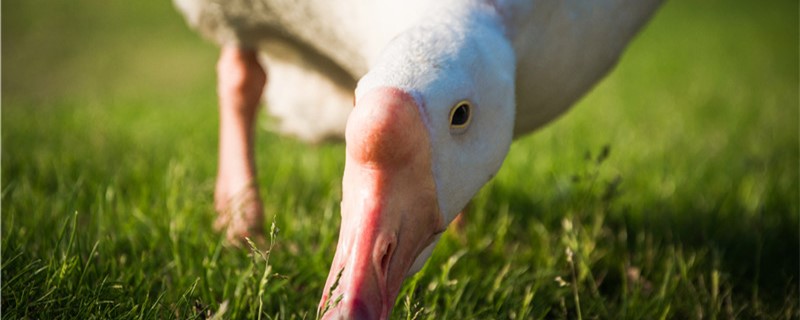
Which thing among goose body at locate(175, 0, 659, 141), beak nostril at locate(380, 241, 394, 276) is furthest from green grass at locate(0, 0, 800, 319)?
goose body at locate(175, 0, 659, 141)

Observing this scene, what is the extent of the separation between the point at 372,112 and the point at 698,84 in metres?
6.51

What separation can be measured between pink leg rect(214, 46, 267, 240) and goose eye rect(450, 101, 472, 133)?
4.44 feet

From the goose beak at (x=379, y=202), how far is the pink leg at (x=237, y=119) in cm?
135

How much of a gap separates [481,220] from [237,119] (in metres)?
1.11

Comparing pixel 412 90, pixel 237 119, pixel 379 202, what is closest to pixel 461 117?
pixel 412 90

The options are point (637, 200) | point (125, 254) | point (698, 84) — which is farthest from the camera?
point (698, 84)

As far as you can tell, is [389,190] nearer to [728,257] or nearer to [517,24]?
[517,24]

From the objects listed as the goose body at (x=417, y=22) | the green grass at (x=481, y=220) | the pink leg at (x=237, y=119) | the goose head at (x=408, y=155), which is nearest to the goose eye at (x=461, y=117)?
the goose head at (x=408, y=155)

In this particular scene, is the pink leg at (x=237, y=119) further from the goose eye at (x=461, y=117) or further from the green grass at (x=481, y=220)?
the goose eye at (x=461, y=117)

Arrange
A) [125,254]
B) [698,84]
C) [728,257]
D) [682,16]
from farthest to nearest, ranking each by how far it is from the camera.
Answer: [682,16], [698,84], [728,257], [125,254]

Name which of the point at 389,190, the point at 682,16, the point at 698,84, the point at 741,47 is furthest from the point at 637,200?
the point at 682,16

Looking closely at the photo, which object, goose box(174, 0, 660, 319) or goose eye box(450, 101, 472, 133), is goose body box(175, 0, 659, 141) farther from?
goose eye box(450, 101, 472, 133)

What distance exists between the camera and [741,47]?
388 inches

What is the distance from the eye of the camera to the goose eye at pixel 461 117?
1789 millimetres
